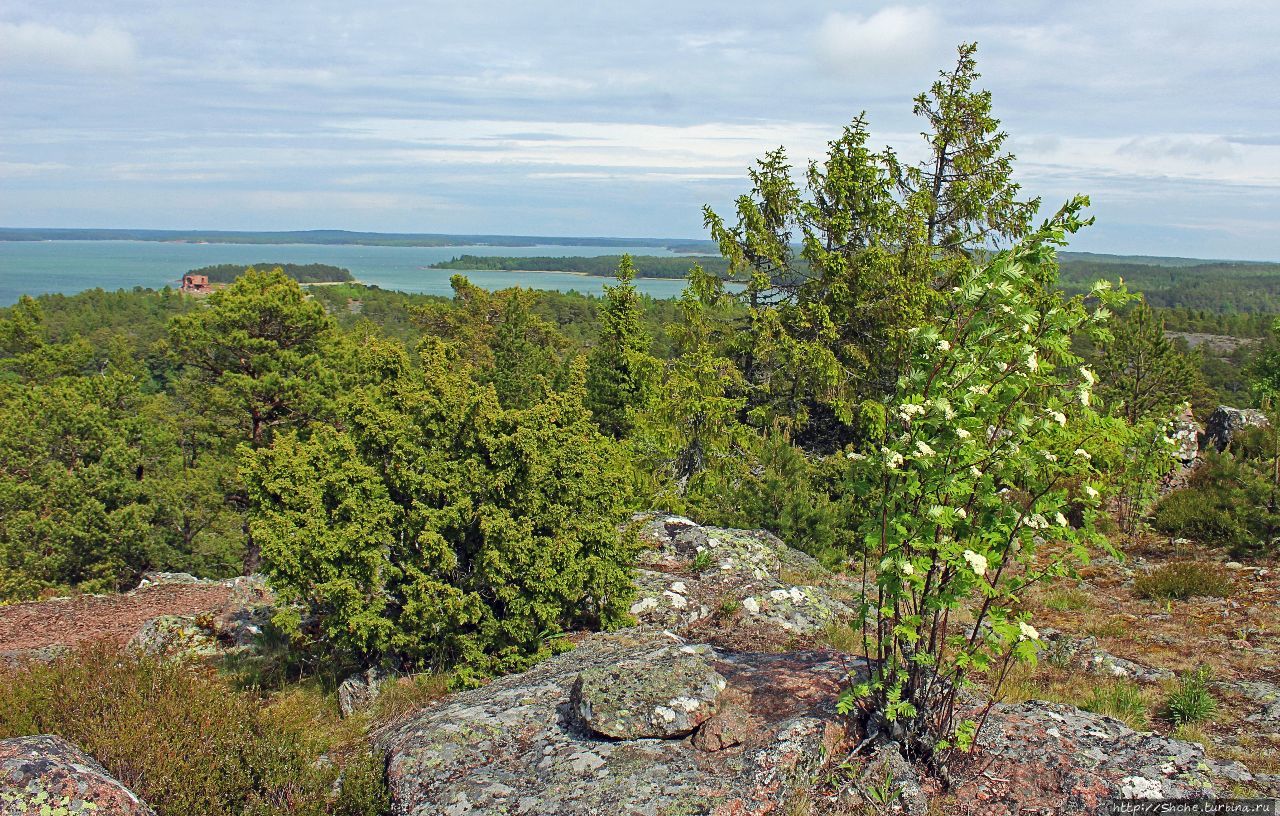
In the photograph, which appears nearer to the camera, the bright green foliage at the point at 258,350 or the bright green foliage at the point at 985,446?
the bright green foliage at the point at 985,446

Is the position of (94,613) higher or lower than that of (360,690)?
lower

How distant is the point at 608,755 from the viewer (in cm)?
468

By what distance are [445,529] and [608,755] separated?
2.98 m

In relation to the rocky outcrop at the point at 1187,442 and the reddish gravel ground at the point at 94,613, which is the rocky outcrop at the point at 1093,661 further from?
the reddish gravel ground at the point at 94,613

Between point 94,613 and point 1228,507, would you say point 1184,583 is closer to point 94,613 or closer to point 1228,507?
point 1228,507

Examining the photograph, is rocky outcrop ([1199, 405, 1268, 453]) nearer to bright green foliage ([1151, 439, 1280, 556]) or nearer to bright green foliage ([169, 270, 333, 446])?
bright green foliage ([1151, 439, 1280, 556])

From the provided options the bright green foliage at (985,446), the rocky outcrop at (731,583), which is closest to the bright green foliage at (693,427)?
the rocky outcrop at (731,583)

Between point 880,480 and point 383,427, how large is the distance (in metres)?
4.67

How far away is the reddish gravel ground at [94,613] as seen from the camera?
10531mm

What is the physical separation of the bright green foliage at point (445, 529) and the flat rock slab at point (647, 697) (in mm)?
1750

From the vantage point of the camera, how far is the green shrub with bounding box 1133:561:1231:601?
955 centimetres

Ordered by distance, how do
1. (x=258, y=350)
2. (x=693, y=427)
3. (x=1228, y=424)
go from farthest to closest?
(x=258, y=350) → (x=1228, y=424) → (x=693, y=427)

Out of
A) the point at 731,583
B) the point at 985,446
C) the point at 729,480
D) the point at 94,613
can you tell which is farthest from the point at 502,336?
the point at 985,446

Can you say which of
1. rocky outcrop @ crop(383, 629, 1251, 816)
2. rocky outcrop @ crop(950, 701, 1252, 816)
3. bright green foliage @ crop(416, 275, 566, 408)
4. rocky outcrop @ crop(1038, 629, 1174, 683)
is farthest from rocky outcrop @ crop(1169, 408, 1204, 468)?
bright green foliage @ crop(416, 275, 566, 408)
